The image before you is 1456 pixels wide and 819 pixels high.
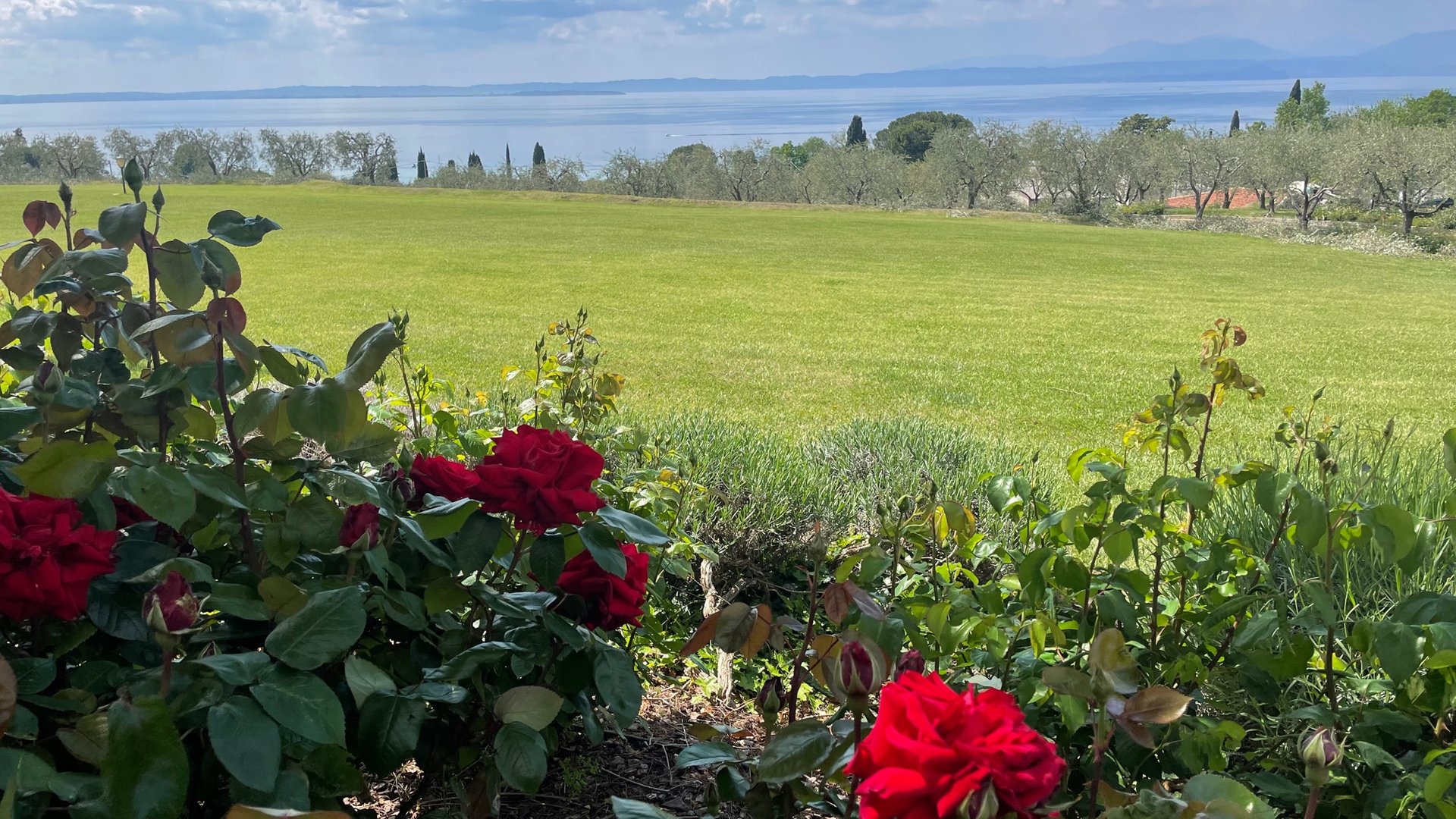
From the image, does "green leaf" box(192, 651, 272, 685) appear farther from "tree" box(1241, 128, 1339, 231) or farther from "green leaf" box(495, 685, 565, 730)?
"tree" box(1241, 128, 1339, 231)

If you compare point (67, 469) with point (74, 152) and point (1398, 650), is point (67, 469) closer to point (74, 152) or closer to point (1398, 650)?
point (1398, 650)

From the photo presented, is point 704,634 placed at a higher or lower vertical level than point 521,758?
higher

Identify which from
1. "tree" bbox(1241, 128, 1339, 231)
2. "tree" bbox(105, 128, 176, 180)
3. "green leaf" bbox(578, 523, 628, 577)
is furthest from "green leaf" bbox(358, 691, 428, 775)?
"tree" bbox(105, 128, 176, 180)

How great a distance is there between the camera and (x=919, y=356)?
1012 centimetres

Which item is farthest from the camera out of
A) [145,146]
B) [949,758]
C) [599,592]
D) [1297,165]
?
[145,146]

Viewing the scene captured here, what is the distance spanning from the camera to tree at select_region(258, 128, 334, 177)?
67.9 metres

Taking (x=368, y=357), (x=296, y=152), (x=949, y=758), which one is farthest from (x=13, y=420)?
(x=296, y=152)

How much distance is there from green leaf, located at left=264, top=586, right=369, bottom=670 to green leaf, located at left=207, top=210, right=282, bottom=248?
18.7 inches

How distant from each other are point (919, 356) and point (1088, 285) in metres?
8.47

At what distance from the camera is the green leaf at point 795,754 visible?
0.97 m

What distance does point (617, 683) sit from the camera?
1311 mm

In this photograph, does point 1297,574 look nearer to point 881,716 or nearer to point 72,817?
point 881,716

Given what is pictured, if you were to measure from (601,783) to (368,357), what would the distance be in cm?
105

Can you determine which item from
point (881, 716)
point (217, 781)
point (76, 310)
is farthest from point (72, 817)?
point (76, 310)
